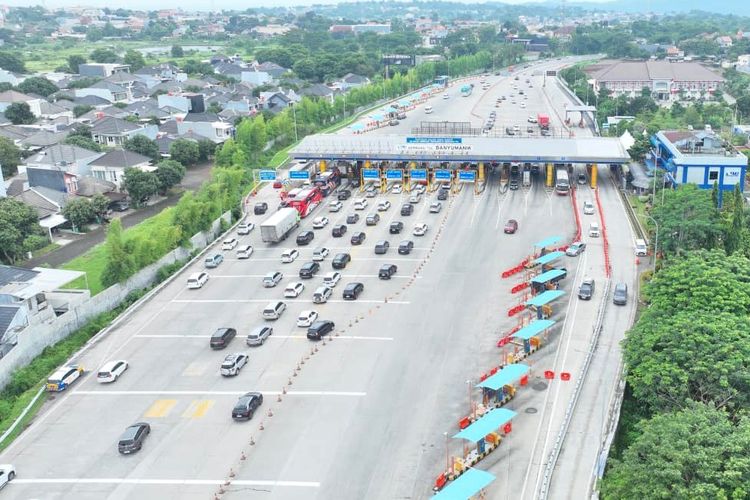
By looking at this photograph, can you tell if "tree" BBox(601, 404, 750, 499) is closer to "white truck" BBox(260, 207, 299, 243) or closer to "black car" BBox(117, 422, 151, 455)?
"black car" BBox(117, 422, 151, 455)

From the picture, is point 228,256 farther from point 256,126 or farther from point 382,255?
point 256,126

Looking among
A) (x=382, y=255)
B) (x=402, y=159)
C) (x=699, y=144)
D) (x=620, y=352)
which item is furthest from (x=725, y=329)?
(x=402, y=159)

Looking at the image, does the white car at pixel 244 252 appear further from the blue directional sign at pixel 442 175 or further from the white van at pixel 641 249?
the white van at pixel 641 249

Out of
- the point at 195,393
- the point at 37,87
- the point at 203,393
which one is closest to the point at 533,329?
the point at 203,393

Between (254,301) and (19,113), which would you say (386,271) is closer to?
(254,301)

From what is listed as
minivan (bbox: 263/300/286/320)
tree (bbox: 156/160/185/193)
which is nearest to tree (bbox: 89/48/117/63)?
tree (bbox: 156/160/185/193)

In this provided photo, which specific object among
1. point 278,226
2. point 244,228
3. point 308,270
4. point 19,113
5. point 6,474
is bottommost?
point 6,474
